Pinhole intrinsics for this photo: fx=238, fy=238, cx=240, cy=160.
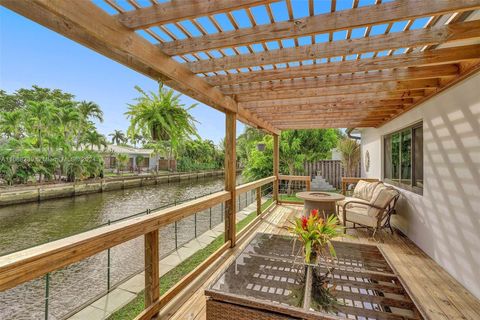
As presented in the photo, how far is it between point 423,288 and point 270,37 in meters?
3.23

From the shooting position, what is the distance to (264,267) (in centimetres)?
215

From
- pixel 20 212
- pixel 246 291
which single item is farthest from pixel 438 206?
pixel 20 212

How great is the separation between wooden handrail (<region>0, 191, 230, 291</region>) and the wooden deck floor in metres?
0.81

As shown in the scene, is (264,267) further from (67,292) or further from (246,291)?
(67,292)

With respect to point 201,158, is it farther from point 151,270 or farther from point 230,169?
point 151,270

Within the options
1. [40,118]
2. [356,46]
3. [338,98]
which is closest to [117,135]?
[40,118]

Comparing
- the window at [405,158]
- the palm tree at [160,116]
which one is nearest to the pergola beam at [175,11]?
the palm tree at [160,116]

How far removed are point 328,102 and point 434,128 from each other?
153cm

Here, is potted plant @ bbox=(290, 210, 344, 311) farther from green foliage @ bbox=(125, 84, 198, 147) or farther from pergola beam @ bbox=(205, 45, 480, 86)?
green foliage @ bbox=(125, 84, 198, 147)

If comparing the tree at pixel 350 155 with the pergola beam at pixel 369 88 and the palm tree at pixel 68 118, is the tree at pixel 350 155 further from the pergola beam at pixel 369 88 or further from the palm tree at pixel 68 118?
the palm tree at pixel 68 118

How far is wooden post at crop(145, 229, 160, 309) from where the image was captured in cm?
219

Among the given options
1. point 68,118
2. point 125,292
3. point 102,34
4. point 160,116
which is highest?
point 68,118

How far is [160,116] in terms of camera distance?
12.2 feet

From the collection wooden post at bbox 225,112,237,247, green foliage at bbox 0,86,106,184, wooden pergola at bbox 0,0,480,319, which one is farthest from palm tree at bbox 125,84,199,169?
green foliage at bbox 0,86,106,184
